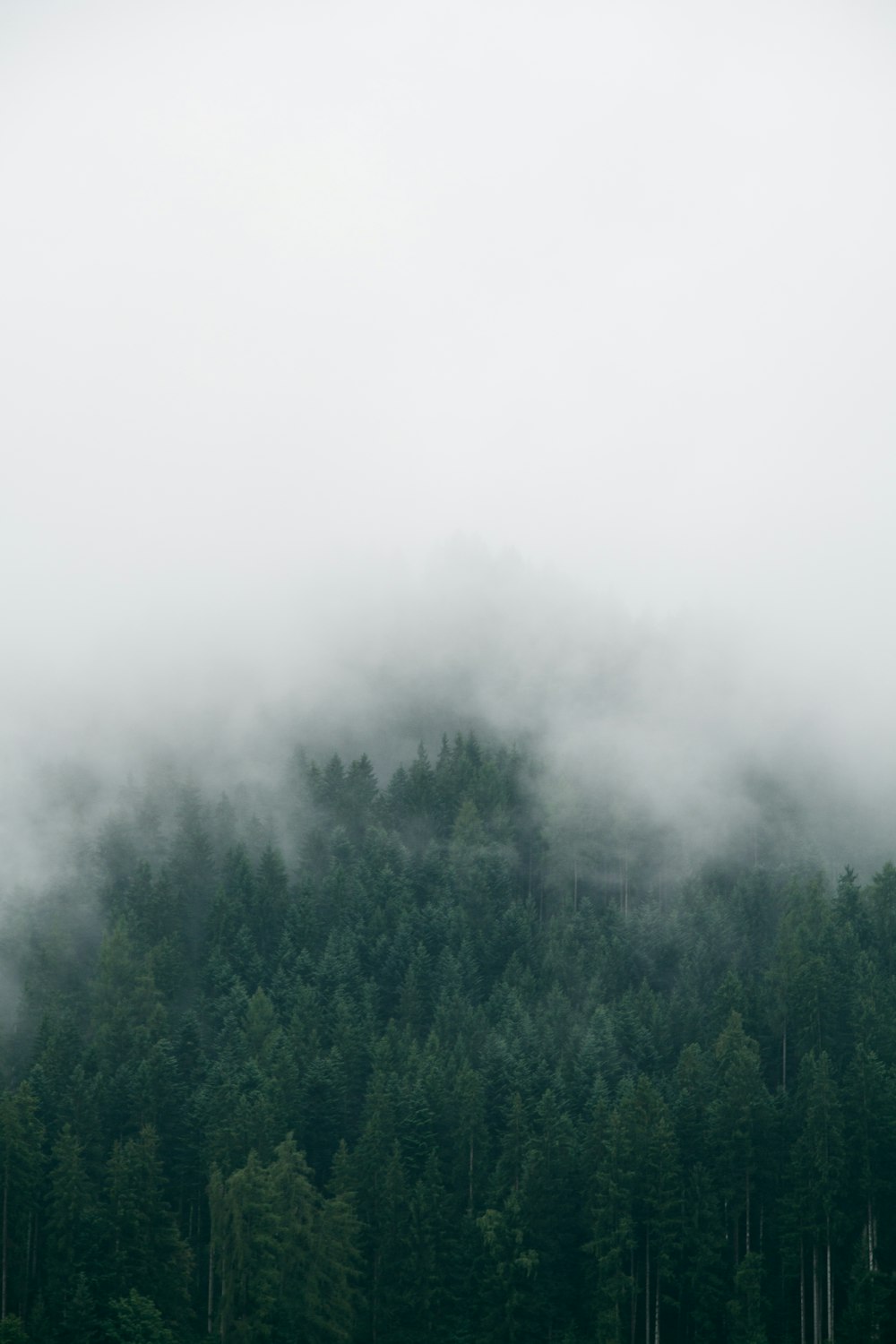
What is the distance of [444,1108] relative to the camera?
3430 inches

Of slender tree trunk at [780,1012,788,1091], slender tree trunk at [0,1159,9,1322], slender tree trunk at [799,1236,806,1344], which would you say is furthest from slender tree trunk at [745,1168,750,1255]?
slender tree trunk at [0,1159,9,1322]

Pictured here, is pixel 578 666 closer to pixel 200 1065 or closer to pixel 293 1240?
pixel 200 1065

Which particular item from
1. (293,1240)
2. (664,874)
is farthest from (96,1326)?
(664,874)

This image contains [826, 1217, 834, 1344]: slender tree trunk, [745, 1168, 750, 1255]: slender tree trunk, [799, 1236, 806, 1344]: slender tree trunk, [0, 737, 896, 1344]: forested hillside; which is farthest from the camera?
[745, 1168, 750, 1255]: slender tree trunk

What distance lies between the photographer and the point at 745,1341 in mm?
75625

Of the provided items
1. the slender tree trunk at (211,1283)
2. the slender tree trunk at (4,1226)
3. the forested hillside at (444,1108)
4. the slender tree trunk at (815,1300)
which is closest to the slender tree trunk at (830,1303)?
the forested hillside at (444,1108)

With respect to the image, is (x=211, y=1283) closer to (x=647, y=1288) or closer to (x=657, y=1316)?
(x=647, y=1288)

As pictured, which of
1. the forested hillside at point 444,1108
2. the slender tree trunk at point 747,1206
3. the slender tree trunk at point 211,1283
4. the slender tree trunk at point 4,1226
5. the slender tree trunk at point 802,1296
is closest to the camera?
the slender tree trunk at point 802,1296

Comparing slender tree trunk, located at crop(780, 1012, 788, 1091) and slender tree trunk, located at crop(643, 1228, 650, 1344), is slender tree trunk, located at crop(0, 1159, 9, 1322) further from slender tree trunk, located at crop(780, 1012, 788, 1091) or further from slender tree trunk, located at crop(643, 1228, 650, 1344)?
slender tree trunk, located at crop(780, 1012, 788, 1091)

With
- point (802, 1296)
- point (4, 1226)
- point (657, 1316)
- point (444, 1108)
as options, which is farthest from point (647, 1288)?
point (4, 1226)

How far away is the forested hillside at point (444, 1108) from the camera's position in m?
78.1

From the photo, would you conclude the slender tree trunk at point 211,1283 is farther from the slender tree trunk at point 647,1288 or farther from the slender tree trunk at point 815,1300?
the slender tree trunk at point 815,1300

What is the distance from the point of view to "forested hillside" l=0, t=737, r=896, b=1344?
78.1 m

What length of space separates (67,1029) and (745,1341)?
45197 millimetres
